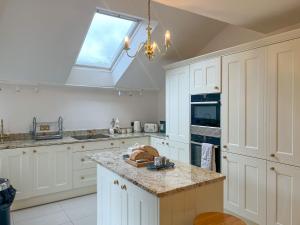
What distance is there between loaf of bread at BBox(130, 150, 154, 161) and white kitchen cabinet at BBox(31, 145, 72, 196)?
173cm

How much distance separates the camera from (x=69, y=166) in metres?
3.55

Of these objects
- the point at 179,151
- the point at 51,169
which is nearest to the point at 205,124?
the point at 179,151

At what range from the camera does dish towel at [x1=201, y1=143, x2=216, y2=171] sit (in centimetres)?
295

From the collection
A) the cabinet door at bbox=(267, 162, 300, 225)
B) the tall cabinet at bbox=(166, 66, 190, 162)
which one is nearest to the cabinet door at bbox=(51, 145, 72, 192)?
the tall cabinet at bbox=(166, 66, 190, 162)

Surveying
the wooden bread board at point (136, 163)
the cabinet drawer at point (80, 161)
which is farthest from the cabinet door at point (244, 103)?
the cabinet drawer at point (80, 161)

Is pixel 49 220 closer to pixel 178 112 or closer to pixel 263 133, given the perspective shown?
pixel 178 112

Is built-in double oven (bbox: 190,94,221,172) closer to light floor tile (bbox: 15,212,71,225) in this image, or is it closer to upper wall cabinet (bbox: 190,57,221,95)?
upper wall cabinet (bbox: 190,57,221,95)

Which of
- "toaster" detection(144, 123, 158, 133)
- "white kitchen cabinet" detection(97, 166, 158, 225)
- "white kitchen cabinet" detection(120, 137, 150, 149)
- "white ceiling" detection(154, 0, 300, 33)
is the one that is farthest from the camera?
"toaster" detection(144, 123, 158, 133)

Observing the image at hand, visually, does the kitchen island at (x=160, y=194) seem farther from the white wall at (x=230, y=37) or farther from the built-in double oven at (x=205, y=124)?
the white wall at (x=230, y=37)

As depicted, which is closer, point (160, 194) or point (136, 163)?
point (160, 194)

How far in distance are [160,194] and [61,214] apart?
2183mm

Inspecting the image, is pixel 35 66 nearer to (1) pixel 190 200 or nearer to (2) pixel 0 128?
(2) pixel 0 128

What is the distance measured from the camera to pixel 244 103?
2.62 metres

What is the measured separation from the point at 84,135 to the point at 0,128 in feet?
4.29
